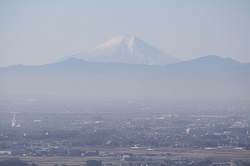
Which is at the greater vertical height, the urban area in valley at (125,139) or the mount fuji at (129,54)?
the mount fuji at (129,54)

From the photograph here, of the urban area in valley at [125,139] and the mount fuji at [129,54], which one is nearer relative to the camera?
the urban area in valley at [125,139]

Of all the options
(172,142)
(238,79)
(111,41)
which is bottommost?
(172,142)

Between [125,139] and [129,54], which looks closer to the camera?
[125,139]

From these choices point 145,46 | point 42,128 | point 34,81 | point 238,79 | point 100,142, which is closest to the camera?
point 100,142

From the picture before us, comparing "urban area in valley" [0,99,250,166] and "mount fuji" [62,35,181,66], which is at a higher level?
"mount fuji" [62,35,181,66]

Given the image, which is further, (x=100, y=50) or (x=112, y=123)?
(x=100, y=50)

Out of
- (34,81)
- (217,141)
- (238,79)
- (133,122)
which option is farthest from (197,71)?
(217,141)

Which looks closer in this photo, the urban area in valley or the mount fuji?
the urban area in valley

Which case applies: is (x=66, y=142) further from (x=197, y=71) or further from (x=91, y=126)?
(x=197, y=71)
